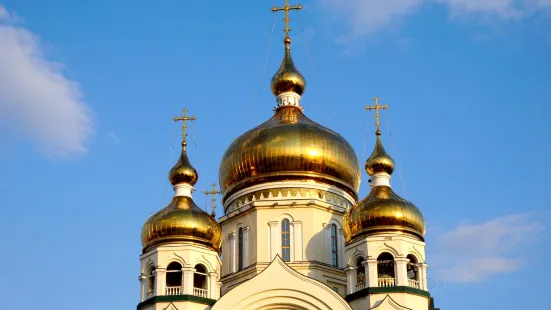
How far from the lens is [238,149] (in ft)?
92.1

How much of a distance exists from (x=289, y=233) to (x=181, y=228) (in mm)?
3004

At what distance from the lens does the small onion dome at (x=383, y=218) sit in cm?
2475

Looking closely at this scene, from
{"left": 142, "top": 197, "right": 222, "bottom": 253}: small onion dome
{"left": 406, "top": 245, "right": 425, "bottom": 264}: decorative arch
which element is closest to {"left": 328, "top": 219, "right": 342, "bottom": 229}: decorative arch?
{"left": 406, "top": 245, "right": 425, "bottom": 264}: decorative arch

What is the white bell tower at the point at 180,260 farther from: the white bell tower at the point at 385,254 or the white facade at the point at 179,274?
the white bell tower at the point at 385,254

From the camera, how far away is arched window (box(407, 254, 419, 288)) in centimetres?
2445

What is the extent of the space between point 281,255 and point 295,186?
1.94 metres

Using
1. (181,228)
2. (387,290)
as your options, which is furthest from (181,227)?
(387,290)

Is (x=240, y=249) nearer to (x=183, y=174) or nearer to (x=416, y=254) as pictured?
(x=183, y=174)

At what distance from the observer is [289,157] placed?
27219 millimetres

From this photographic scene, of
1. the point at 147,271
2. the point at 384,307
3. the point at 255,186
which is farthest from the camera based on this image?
the point at 255,186

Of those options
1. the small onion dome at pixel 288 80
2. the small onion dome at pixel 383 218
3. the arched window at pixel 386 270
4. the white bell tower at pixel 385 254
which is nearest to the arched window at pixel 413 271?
the white bell tower at pixel 385 254

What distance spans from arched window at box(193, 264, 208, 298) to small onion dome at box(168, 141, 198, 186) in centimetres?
278

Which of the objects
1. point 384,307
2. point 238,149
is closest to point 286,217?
point 238,149

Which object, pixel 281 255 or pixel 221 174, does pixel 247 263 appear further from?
pixel 221 174
